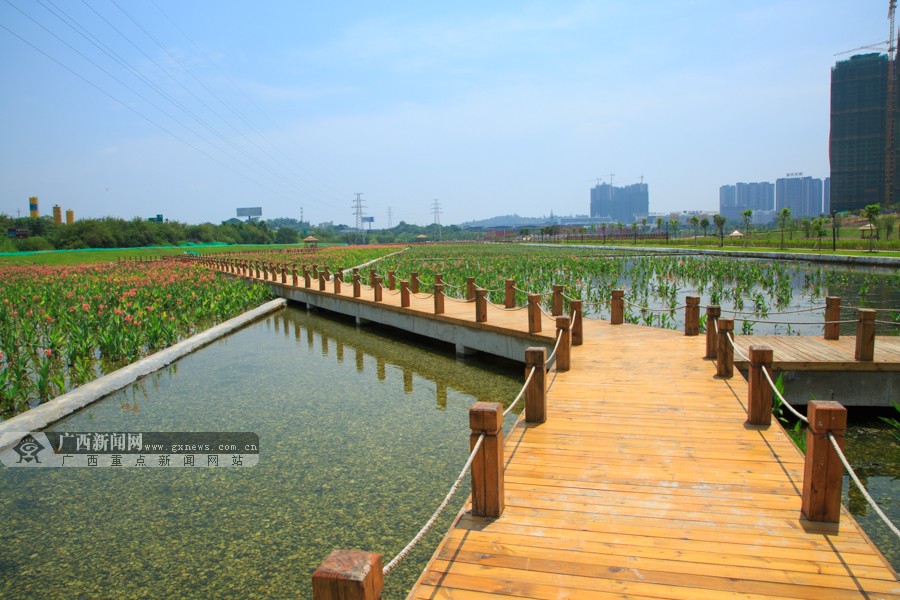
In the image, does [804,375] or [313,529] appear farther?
[804,375]

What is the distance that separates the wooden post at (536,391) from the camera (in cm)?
543

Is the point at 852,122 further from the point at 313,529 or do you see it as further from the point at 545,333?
the point at 313,529

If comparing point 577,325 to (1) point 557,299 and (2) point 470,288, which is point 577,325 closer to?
(1) point 557,299

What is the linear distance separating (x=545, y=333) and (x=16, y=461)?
304 inches

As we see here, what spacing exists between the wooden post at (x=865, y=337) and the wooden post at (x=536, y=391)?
16.2 feet

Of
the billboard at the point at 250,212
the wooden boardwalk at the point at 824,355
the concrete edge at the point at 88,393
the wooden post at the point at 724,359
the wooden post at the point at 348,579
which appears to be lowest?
the concrete edge at the point at 88,393

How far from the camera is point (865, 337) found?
776 centimetres

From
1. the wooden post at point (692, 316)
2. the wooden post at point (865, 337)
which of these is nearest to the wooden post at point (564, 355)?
the wooden post at point (692, 316)

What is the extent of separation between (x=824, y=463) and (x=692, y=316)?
263 inches

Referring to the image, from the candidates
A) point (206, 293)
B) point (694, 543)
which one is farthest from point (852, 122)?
point (694, 543)

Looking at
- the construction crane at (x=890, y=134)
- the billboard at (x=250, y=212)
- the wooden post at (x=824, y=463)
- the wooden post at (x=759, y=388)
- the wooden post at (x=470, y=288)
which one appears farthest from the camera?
the billboard at (x=250, y=212)

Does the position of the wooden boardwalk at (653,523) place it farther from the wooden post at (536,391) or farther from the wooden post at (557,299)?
the wooden post at (557,299)

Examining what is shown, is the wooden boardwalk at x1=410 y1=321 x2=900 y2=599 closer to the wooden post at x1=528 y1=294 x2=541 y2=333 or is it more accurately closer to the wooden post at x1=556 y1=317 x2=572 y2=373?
→ the wooden post at x1=556 y1=317 x2=572 y2=373

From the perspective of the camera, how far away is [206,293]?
1956 centimetres
